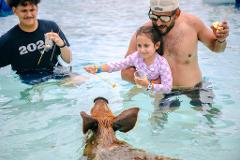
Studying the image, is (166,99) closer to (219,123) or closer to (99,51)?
(219,123)

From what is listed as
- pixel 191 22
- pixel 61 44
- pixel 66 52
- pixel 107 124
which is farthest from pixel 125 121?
pixel 66 52

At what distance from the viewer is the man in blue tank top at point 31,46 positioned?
22.2 feet

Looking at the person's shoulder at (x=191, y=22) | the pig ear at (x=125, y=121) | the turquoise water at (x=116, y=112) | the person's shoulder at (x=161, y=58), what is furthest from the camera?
the person's shoulder at (x=191, y=22)

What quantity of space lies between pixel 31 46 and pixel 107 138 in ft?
12.3

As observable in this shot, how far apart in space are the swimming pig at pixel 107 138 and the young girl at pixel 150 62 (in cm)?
150

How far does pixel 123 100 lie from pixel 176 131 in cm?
148

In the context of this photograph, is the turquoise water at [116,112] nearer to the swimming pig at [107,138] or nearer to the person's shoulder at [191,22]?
the swimming pig at [107,138]

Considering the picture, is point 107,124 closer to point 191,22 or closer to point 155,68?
point 155,68

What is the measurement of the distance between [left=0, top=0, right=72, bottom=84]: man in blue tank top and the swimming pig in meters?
3.11

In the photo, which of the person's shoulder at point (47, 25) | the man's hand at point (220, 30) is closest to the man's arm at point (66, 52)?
the person's shoulder at point (47, 25)

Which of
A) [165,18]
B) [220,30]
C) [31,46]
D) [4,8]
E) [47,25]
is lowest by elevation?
[4,8]

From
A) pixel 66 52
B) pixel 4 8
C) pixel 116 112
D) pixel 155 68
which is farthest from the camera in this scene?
pixel 4 8

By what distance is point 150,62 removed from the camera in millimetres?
5812

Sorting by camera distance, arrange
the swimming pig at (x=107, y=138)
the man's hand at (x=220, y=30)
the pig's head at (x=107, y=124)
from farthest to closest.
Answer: the man's hand at (x=220, y=30) < the pig's head at (x=107, y=124) < the swimming pig at (x=107, y=138)
